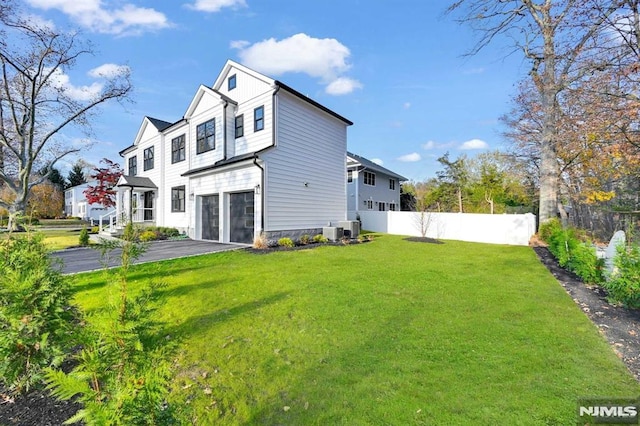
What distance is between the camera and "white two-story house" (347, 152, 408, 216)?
23.9 metres

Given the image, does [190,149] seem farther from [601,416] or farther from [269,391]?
[601,416]

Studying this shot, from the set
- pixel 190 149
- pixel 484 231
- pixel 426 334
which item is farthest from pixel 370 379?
pixel 190 149

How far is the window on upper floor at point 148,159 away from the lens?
20422mm

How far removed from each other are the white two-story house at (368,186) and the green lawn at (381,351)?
55.2ft

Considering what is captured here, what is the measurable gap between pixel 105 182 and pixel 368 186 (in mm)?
25352

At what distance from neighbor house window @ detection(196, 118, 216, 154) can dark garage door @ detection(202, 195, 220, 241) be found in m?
2.80

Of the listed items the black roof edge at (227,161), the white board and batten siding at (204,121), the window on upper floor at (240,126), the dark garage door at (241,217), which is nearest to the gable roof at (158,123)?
the white board and batten siding at (204,121)

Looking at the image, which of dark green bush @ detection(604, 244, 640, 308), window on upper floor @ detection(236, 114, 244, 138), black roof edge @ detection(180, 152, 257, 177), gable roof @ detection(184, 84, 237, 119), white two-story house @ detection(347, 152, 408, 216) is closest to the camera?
dark green bush @ detection(604, 244, 640, 308)

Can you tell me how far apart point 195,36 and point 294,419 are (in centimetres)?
1392

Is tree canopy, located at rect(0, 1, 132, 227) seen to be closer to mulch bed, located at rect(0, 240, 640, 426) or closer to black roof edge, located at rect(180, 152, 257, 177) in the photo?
black roof edge, located at rect(180, 152, 257, 177)

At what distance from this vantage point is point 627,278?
195 inches

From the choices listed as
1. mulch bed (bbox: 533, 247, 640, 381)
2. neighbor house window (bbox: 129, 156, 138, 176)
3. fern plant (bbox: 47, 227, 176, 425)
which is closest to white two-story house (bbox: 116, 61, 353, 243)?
neighbor house window (bbox: 129, 156, 138, 176)

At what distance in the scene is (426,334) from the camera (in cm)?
394

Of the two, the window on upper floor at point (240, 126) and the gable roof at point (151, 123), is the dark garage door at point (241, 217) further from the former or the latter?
the gable roof at point (151, 123)
